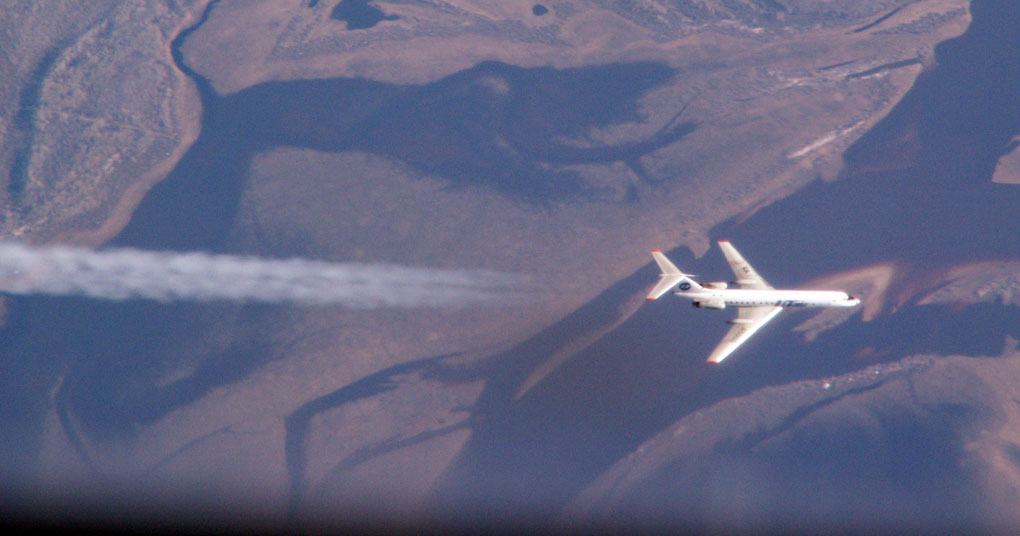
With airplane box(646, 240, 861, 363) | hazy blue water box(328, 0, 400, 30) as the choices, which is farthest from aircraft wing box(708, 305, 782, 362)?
hazy blue water box(328, 0, 400, 30)

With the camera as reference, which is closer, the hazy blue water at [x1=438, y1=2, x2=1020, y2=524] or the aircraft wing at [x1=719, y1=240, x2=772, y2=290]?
the aircraft wing at [x1=719, y1=240, x2=772, y2=290]

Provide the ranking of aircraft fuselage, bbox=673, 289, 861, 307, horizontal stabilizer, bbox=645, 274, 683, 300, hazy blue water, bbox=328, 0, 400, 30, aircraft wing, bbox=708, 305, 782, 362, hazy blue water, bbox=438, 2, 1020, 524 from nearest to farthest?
horizontal stabilizer, bbox=645, 274, 683, 300
aircraft fuselage, bbox=673, 289, 861, 307
aircraft wing, bbox=708, 305, 782, 362
hazy blue water, bbox=438, 2, 1020, 524
hazy blue water, bbox=328, 0, 400, 30

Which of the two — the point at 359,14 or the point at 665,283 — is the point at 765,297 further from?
the point at 359,14

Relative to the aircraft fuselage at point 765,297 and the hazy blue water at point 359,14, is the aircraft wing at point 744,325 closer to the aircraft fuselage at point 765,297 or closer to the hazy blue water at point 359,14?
the aircraft fuselage at point 765,297

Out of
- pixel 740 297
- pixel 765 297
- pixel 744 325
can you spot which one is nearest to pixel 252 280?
pixel 740 297

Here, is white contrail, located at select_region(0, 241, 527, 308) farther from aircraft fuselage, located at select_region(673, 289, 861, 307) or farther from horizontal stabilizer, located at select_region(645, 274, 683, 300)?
aircraft fuselage, located at select_region(673, 289, 861, 307)

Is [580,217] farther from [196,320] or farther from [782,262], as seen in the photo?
[196,320]

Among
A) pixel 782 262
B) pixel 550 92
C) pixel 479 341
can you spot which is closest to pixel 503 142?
pixel 550 92
